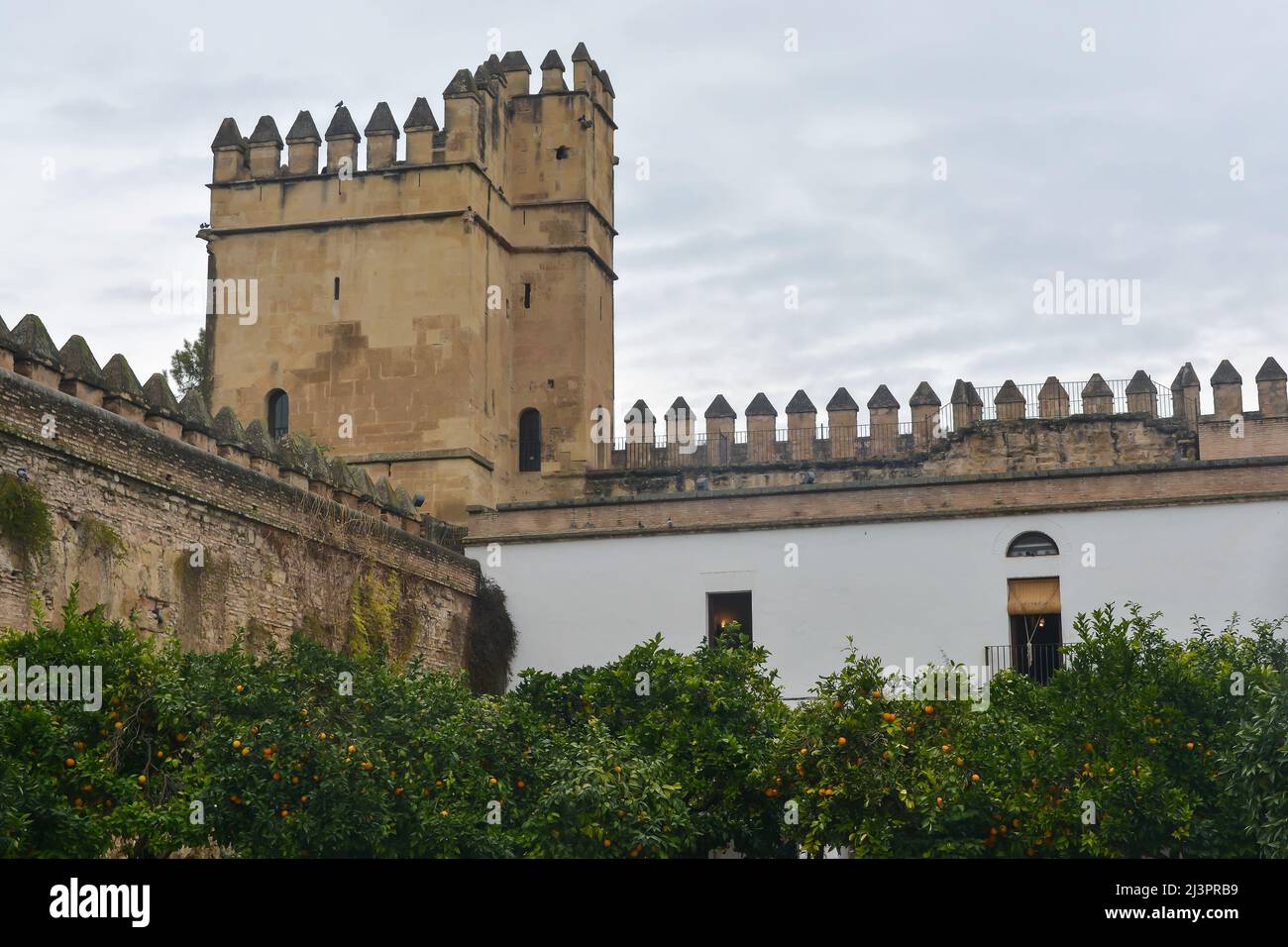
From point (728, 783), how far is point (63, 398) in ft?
23.1

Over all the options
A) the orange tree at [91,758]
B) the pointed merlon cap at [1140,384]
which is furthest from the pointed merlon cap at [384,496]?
the pointed merlon cap at [1140,384]

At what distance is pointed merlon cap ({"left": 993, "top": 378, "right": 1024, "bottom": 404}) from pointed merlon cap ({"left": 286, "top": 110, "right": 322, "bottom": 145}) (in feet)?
37.6

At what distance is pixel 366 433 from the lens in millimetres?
28094

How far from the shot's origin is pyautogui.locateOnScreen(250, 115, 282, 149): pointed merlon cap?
29.4 meters

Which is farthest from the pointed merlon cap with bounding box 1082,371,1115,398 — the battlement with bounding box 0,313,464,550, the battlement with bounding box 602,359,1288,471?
the battlement with bounding box 0,313,464,550

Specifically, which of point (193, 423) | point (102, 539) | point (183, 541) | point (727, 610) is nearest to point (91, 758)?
point (102, 539)

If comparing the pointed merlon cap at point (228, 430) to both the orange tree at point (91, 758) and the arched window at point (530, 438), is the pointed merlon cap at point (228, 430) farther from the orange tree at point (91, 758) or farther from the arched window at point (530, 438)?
the arched window at point (530, 438)

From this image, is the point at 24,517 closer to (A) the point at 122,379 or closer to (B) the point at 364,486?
(A) the point at 122,379

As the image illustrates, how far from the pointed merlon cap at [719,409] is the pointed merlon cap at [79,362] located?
41.2 ft

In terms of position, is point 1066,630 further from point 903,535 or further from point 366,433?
point 366,433

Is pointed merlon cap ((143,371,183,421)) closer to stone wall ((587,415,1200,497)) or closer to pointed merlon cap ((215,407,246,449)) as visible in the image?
pointed merlon cap ((215,407,246,449))

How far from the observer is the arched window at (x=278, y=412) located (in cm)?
2866

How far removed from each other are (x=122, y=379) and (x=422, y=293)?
394 inches
